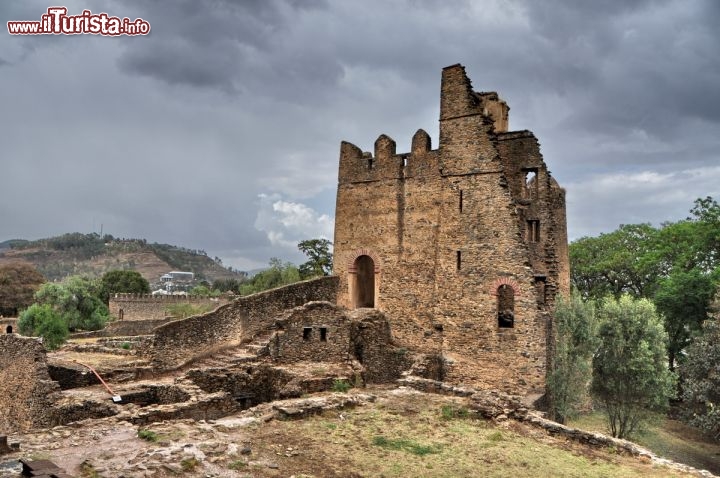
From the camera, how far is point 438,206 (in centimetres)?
2111

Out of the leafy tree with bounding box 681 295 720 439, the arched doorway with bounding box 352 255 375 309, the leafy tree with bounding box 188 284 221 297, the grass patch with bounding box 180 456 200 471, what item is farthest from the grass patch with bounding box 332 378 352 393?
the leafy tree with bounding box 188 284 221 297

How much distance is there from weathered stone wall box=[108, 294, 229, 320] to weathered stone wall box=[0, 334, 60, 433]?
107ft

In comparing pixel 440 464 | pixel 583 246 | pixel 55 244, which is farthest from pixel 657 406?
pixel 55 244

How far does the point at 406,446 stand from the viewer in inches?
473

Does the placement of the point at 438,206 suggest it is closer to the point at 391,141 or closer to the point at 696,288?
the point at 391,141

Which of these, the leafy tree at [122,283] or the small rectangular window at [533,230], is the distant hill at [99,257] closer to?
the leafy tree at [122,283]

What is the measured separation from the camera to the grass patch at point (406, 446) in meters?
11.8

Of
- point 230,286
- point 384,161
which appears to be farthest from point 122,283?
point 384,161

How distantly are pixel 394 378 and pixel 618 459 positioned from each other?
9.82 m

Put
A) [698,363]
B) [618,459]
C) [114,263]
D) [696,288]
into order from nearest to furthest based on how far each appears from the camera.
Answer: [618,459] → [698,363] → [696,288] → [114,263]

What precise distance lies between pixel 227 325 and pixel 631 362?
546 inches

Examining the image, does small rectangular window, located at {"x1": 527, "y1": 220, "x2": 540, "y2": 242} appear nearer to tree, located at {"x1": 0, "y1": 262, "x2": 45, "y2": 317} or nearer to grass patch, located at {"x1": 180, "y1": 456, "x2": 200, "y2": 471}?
grass patch, located at {"x1": 180, "y1": 456, "x2": 200, "y2": 471}

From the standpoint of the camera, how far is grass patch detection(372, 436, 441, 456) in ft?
38.6

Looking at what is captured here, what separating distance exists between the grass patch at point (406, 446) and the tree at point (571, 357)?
7.79 meters
